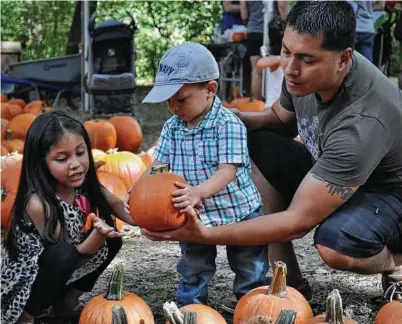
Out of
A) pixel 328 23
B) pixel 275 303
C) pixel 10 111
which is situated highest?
pixel 328 23

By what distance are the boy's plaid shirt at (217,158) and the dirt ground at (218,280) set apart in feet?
1.59

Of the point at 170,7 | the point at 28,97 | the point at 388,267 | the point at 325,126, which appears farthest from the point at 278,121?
the point at 170,7

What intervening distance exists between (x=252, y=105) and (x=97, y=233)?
4.21 meters

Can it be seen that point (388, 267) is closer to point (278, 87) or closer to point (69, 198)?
point (69, 198)

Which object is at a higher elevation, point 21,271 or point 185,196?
point 185,196

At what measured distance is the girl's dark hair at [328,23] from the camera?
8.09 ft

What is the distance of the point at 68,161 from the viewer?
2.81 m

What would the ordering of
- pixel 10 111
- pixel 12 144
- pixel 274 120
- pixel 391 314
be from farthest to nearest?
pixel 10 111 → pixel 12 144 → pixel 274 120 → pixel 391 314

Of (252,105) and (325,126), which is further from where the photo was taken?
(252,105)

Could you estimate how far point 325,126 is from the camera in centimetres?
272

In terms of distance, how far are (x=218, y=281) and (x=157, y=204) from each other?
104cm

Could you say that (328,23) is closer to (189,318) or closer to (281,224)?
(281,224)

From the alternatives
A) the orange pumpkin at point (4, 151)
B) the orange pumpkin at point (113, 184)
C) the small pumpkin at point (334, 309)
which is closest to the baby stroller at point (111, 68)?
the orange pumpkin at point (4, 151)

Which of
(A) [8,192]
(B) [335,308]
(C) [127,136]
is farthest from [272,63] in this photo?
(B) [335,308]
